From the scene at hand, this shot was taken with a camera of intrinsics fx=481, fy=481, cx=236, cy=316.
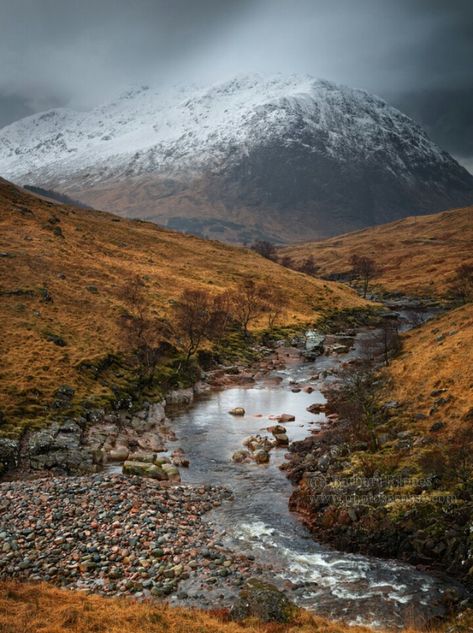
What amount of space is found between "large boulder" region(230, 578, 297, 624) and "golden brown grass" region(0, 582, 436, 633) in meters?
0.44

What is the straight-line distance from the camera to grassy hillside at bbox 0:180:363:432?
46.2 meters

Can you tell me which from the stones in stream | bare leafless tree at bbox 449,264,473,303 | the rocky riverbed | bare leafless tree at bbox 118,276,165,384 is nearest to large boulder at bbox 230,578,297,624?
the rocky riverbed

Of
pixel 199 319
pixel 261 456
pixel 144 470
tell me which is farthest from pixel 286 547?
pixel 199 319

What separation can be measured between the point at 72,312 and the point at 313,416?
35.6 m

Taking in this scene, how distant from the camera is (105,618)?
17.8 m

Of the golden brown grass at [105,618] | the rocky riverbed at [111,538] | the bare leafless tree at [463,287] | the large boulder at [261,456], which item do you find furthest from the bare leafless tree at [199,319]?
the bare leafless tree at [463,287]

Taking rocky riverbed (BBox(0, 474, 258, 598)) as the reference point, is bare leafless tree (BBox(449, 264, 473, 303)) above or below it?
above

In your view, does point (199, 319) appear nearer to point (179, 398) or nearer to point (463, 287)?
point (179, 398)

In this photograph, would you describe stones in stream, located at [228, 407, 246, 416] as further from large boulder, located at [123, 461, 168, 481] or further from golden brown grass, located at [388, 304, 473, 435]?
large boulder, located at [123, 461, 168, 481]

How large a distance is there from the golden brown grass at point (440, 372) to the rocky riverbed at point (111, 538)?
60.6ft

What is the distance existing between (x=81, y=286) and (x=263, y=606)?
215 ft

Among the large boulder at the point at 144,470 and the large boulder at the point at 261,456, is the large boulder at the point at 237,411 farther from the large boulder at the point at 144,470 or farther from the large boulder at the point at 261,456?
the large boulder at the point at 144,470

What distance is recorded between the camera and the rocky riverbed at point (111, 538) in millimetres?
21766

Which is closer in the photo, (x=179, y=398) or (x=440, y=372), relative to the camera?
(x=440, y=372)
